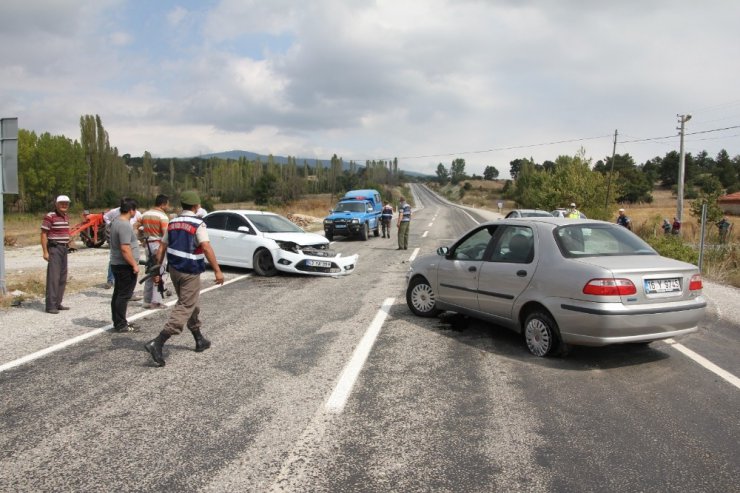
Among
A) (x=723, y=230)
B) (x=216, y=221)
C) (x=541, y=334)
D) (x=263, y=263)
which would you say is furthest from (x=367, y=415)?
(x=723, y=230)

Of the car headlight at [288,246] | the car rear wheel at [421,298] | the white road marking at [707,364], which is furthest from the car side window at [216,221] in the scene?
the white road marking at [707,364]

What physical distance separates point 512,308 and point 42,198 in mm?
70127

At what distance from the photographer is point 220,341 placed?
641cm

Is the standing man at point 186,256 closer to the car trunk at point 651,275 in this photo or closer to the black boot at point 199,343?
the black boot at point 199,343

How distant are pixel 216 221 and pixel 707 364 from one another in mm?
10512

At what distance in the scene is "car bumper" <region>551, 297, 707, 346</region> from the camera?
5.10 metres

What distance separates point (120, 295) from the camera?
6.91 meters

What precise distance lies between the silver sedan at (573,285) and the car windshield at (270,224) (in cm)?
664

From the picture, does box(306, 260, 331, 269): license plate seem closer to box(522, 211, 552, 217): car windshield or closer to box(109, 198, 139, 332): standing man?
box(109, 198, 139, 332): standing man

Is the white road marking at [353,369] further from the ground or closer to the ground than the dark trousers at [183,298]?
closer to the ground

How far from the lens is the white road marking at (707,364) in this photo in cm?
520

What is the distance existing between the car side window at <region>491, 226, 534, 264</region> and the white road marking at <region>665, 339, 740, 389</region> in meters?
2.11

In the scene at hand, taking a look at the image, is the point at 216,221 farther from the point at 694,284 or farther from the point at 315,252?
the point at 694,284

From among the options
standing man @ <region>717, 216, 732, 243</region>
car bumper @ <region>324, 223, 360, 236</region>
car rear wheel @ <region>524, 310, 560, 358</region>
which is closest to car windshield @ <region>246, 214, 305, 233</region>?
car rear wheel @ <region>524, 310, 560, 358</region>
